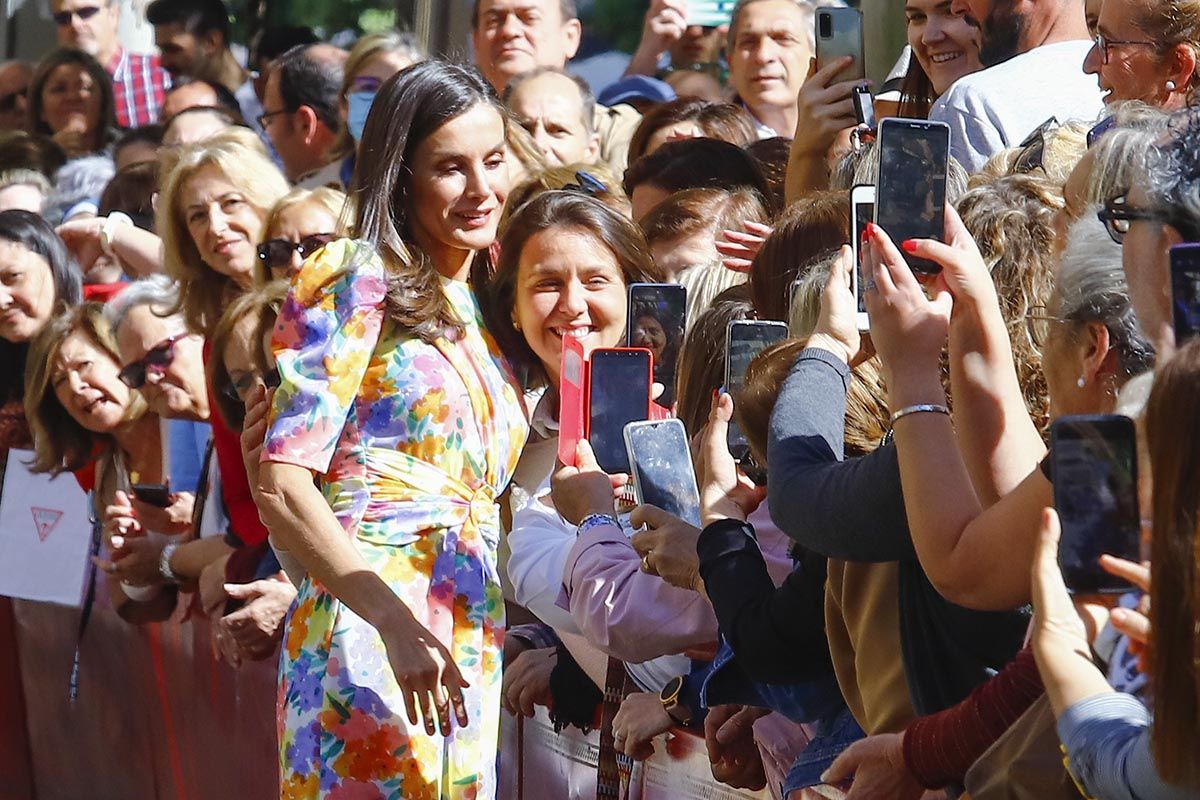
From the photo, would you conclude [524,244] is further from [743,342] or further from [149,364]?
[149,364]

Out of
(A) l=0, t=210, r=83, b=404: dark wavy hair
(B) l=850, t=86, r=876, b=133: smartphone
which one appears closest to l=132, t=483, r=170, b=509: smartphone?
(A) l=0, t=210, r=83, b=404: dark wavy hair

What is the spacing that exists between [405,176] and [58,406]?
3305 millimetres

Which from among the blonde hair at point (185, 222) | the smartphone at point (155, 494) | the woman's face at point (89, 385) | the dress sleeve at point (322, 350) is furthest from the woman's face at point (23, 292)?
the dress sleeve at point (322, 350)

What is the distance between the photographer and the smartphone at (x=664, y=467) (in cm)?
371

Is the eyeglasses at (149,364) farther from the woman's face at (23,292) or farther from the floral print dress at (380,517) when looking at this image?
the floral print dress at (380,517)

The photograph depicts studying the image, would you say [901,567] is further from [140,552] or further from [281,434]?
[140,552]

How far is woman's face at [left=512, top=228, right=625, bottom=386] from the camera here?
4340 mm

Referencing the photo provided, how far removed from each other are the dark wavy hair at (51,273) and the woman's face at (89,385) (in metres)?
0.85

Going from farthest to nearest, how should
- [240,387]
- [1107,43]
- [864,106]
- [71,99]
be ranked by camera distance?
[71,99] → [240,387] → [864,106] → [1107,43]

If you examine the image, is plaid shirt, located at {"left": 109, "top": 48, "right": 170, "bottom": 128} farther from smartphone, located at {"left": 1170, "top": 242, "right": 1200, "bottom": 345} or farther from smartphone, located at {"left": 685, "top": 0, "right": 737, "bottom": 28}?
smartphone, located at {"left": 1170, "top": 242, "right": 1200, "bottom": 345}

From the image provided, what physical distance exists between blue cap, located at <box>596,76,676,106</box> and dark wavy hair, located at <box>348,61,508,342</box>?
13.0ft

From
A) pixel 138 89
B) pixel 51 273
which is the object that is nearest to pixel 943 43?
pixel 51 273

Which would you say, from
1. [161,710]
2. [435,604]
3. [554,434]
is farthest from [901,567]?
[161,710]

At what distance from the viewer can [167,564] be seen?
6320 millimetres
